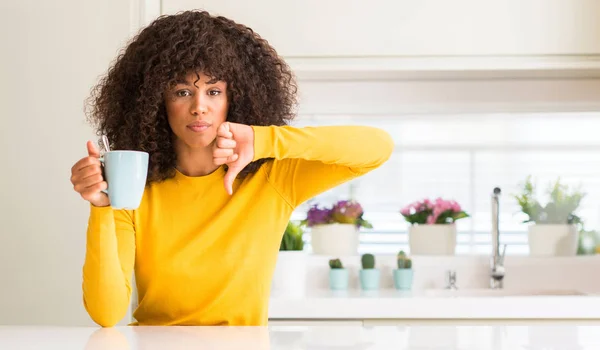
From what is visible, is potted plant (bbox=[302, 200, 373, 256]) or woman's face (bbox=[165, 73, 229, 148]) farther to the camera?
potted plant (bbox=[302, 200, 373, 256])

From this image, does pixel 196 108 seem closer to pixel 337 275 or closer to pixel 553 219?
pixel 337 275

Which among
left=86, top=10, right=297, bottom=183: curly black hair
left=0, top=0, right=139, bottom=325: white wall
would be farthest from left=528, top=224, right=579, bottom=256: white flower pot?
left=0, top=0, right=139, bottom=325: white wall

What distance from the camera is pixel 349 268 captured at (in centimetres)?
285

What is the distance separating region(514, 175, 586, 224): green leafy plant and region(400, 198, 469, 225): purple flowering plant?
29 centimetres

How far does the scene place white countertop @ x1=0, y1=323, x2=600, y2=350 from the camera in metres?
1.09

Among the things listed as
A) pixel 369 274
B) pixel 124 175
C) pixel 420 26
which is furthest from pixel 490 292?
pixel 124 175

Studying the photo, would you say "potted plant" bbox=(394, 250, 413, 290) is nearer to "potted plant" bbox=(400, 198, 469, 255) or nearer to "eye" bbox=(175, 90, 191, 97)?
"potted plant" bbox=(400, 198, 469, 255)

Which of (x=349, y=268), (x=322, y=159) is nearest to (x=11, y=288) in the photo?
(x=349, y=268)

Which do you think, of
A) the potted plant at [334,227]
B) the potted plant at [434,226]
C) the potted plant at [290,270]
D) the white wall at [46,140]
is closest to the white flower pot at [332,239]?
the potted plant at [334,227]

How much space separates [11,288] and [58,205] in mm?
326

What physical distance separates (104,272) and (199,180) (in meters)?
0.30

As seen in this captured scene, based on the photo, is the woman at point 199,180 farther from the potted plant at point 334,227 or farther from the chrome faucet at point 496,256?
the chrome faucet at point 496,256

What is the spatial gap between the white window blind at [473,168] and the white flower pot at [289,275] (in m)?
0.52

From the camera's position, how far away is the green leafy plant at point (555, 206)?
2.96m
